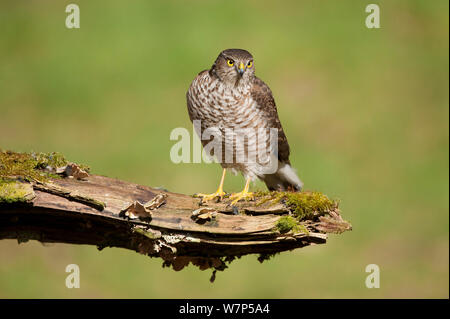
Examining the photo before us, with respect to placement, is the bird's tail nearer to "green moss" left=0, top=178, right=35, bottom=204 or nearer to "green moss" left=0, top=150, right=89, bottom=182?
"green moss" left=0, top=150, right=89, bottom=182

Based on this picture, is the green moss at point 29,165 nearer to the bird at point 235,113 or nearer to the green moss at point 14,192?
the green moss at point 14,192

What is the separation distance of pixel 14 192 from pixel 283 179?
2895 mm

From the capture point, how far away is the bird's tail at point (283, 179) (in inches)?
248

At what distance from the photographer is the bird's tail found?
6.30 metres

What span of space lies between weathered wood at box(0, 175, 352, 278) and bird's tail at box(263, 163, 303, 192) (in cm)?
148

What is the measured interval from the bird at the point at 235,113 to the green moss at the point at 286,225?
0.76 m

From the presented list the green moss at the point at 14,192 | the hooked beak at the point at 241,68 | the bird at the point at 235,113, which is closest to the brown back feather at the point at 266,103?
the bird at the point at 235,113

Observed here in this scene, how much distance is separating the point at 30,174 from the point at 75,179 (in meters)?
0.32

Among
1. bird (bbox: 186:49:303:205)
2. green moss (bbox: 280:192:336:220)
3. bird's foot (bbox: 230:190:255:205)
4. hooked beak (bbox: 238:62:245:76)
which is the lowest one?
green moss (bbox: 280:192:336:220)

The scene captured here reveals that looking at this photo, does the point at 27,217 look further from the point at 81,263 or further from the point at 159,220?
the point at 81,263

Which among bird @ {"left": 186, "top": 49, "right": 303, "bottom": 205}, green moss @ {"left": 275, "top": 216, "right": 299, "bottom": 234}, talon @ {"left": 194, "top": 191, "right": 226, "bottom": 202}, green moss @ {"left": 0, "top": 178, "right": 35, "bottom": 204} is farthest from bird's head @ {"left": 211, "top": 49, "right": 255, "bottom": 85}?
green moss @ {"left": 0, "top": 178, "right": 35, "bottom": 204}

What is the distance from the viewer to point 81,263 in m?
9.11

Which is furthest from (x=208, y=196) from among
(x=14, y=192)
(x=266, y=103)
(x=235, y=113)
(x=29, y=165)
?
(x=14, y=192)

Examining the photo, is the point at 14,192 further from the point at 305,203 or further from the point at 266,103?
the point at 266,103
